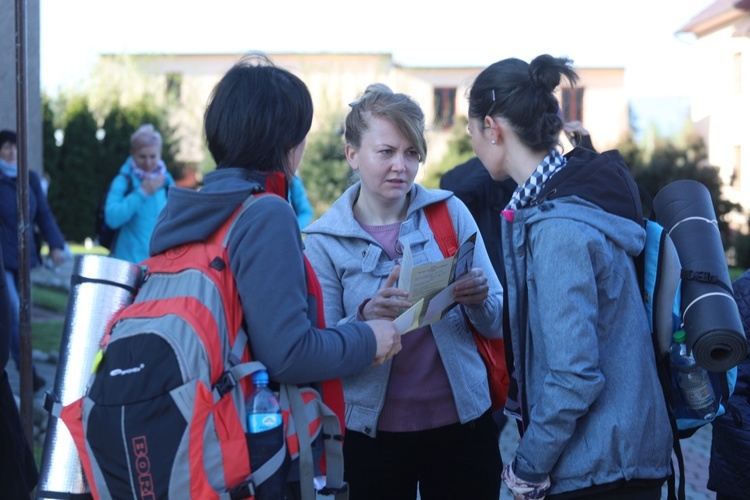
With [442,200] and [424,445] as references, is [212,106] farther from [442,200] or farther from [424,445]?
[424,445]

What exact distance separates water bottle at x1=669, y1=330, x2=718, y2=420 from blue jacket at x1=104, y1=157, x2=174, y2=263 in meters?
A: 5.90

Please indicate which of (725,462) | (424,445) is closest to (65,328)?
(424,445)

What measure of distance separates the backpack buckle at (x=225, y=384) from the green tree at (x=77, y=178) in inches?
1072

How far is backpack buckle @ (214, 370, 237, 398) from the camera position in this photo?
2.12 m

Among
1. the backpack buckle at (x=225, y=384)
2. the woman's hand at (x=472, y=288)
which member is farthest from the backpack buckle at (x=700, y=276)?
the backpack buckle at (x=225, y=384)

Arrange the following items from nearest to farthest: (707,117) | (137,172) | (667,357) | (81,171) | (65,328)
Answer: (65,328) → (667,357) → (137,172) → (81,171) → (707,117)

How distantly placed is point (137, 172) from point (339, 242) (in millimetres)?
5178

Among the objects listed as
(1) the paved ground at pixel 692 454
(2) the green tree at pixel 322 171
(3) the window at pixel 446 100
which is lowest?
(1) the paved ground at pixel 692 454

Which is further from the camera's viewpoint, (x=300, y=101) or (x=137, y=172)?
(x=137, y=172)

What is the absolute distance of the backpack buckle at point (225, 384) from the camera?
2119 mm

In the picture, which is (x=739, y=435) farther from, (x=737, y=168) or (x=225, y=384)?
(x=737, y=168)

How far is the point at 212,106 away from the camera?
2.38m

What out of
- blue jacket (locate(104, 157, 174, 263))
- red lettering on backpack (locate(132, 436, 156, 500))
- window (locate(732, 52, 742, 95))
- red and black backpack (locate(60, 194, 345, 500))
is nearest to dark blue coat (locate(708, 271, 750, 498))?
red and black backpack (locate(60, 194, 345, 500))

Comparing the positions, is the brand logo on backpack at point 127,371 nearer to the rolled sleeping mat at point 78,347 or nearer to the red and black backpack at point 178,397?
the red and black backpack at point 178,397
